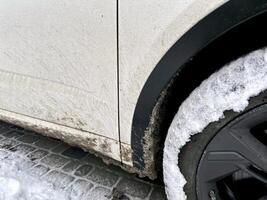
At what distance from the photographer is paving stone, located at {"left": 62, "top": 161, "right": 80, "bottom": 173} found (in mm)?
2141

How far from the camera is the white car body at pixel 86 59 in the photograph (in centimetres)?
126

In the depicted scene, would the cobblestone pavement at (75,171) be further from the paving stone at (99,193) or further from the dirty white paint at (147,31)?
the dirty white paint at (147,31)

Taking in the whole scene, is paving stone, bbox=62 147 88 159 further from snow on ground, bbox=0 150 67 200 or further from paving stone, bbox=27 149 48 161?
snow on ground, bbox=0 150 67 200

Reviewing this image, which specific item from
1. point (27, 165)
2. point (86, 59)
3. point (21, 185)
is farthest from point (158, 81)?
point (27, 165)

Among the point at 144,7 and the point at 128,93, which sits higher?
the point at 144,7

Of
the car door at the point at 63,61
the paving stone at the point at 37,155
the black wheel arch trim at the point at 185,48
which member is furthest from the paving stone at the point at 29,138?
the black wheel arch trim at the point at 185,48

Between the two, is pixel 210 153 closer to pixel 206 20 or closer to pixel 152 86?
pixel 152 86

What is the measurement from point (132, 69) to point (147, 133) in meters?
A: 0.32

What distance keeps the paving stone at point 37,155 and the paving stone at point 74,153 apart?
0.49 feet

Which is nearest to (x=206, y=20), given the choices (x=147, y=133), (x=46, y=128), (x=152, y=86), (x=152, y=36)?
(x=152, y=36)

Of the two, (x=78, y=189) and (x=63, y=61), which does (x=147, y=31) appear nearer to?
(x=63, y=61)

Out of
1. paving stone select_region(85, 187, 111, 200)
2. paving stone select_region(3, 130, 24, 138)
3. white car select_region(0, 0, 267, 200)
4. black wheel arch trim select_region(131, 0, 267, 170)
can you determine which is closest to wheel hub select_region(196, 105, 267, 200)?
white car select_region(0, 0, 267, 200)

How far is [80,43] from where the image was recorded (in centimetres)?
149

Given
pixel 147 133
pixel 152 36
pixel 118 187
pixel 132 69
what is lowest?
pixel 118 187
